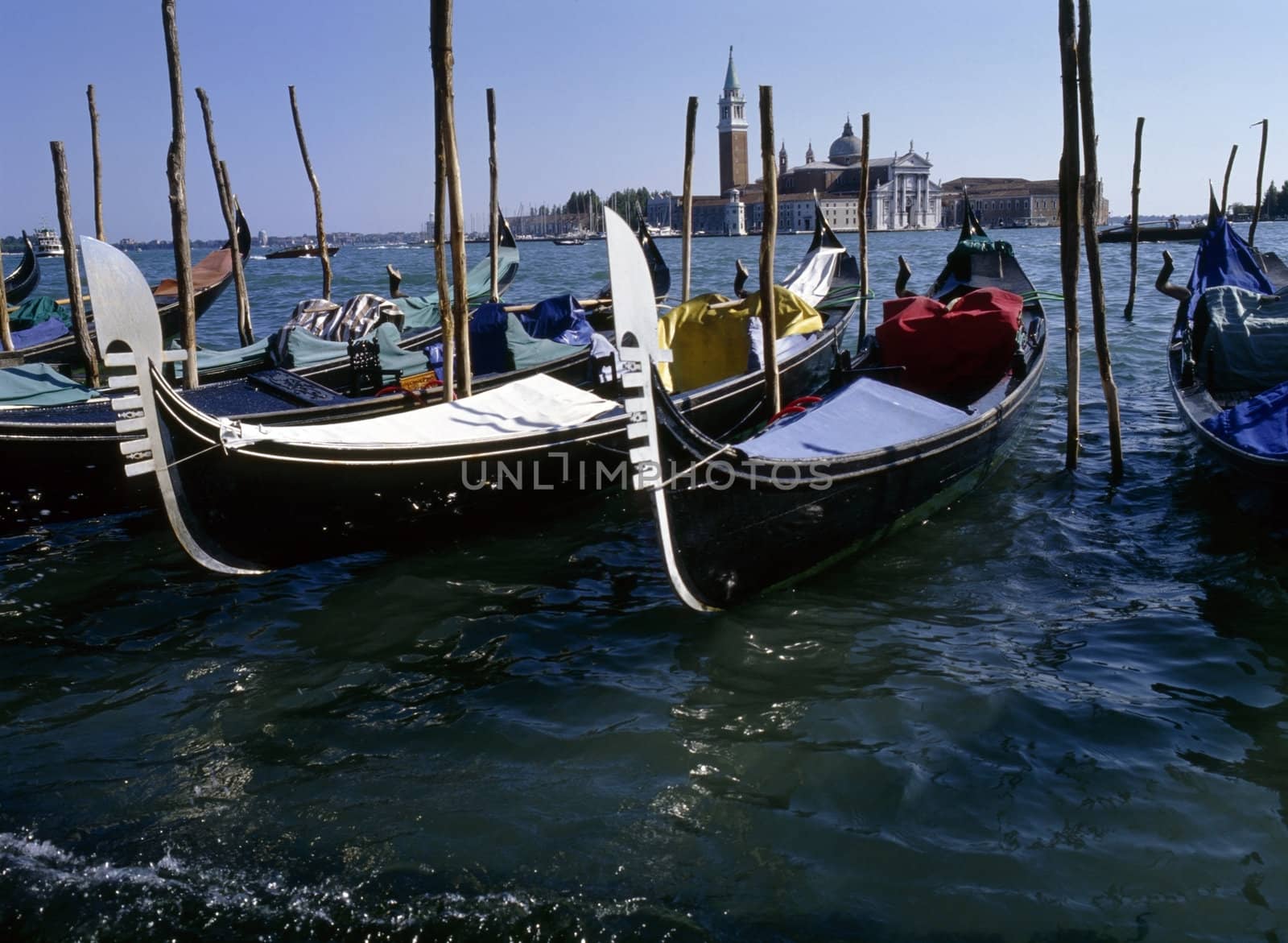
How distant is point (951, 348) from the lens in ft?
17.5

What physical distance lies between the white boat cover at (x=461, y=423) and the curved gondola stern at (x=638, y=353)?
1259 mm

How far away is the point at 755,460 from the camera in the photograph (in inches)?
128

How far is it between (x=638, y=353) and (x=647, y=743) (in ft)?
3.45

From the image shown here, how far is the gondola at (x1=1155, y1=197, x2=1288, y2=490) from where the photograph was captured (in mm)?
3830

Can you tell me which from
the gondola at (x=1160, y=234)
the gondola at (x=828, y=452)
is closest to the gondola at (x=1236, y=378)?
the gondola at (x=828, y=452)

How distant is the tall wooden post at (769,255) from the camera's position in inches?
195

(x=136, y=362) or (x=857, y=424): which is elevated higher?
(x=136, y=362)

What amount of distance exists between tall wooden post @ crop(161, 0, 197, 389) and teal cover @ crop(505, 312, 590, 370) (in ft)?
5.80

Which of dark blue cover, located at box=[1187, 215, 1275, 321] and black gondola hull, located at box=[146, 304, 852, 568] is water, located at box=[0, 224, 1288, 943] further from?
dark blue cover, located at box=[1187, 215, 1275, 321]

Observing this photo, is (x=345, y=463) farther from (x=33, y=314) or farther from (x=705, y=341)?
(x=33, y=314)

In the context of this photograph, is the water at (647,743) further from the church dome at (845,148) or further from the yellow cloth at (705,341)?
the church dome at (845,148)

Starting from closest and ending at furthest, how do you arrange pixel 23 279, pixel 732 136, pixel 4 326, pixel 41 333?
1. pixel 4 326
2. pixel 41 333
3. pixel 23 279
4. pixel 732 136

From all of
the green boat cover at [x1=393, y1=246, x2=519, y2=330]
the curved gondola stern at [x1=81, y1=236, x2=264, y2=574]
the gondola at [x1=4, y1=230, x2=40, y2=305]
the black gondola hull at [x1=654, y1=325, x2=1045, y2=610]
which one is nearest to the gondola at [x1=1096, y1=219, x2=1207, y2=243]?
the green boat cover at [x1=393, y1=246, x2=519, y2=330]

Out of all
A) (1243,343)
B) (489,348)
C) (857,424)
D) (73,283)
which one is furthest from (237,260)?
(1243,343)
